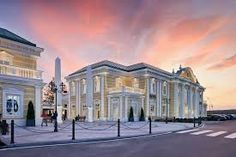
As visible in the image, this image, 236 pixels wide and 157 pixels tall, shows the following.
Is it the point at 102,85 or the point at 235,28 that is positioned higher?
the point at 235,28

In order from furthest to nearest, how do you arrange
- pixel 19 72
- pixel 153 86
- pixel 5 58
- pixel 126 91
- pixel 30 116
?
pixel 153 86
pixel 126 91
pixel 5 58
pixel 30 116
pixel 19 72

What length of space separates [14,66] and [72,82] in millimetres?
29238

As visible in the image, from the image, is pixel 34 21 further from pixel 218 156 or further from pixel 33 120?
pixel 218 156

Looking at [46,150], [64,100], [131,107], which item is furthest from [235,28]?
[64,100]

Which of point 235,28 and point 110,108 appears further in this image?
point 110,108

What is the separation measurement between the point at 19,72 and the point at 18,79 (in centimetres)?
82

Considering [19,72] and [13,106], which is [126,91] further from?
[13,106]

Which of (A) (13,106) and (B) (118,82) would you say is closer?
(A) (13,106)

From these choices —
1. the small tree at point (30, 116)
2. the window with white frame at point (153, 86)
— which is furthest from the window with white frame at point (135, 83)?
the small tree at point (30, 116)

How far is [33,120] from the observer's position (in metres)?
27.3

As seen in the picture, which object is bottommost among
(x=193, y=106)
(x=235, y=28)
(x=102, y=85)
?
(x=193, y=106)

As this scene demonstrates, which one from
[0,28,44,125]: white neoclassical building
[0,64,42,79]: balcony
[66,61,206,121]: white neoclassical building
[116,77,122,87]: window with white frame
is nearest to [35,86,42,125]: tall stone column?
[0,28,44,125]: white neoclassical building

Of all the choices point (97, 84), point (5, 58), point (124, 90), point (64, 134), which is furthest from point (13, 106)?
point (97, 84)

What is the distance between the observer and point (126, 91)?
45.5 metres
